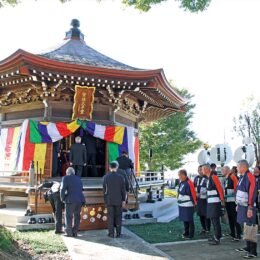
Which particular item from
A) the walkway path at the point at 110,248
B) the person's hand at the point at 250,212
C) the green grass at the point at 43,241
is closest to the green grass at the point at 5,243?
the green grass at the point at 43,241

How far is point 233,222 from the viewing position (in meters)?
7.68

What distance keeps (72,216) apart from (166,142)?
2078 centimetres

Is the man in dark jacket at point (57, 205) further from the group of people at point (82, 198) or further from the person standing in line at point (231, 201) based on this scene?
the person standing in line at point (231, 201)

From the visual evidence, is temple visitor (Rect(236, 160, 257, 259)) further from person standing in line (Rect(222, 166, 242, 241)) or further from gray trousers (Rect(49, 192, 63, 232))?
gray trousers (Rect(49, 192, 63, 232))

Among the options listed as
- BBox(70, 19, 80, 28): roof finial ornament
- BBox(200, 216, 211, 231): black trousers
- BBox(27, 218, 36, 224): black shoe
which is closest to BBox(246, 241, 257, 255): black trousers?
BBox(200, 216, 211, 231): black trousers

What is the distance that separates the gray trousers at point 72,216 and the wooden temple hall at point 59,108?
173cm

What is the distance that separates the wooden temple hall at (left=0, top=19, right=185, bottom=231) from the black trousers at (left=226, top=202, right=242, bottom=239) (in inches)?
127

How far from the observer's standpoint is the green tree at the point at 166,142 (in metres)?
27.7

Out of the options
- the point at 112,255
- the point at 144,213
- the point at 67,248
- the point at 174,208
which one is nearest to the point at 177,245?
the point at 112,255

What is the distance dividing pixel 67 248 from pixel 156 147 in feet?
69.8

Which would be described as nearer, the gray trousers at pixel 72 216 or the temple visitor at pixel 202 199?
the gray trousers at pixel 72 216

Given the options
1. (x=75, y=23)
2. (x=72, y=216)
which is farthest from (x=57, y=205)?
(x=75, y=23)

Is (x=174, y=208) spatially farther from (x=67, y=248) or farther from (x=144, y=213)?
(x=67, y=248)

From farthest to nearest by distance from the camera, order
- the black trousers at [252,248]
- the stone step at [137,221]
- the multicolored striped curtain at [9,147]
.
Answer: the multicolored striped curtain at [9,147] < the stone step at [137,221] < the black trousers at [252,248]
